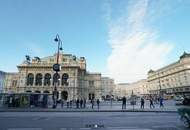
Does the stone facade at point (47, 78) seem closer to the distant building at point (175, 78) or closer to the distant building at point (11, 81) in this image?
the distant building at point (11, 81)

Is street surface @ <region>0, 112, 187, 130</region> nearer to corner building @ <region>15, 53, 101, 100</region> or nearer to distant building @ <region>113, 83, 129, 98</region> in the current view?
corner building @ <region>15, 53, 101, 100</region>

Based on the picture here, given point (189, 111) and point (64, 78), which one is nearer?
point (189, 111)

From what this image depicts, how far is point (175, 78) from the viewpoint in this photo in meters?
107

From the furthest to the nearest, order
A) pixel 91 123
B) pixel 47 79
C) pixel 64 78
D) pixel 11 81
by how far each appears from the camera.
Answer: pixel 11 81 → pixel 64 78 → pixel 47 79 → pixel 91 123

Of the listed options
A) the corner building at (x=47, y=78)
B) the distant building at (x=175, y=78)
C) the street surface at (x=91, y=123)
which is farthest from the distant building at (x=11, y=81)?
the street surface at (x=91, y=123)

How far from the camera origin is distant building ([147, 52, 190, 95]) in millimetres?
97062

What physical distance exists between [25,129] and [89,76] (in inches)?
3751

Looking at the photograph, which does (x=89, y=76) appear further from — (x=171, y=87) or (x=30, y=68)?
(x=171, y=87)

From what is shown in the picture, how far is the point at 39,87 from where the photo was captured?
88.1 m

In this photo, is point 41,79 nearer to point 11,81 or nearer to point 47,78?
point 47,78

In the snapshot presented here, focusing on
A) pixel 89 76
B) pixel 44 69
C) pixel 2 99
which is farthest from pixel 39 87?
pixel 2 99

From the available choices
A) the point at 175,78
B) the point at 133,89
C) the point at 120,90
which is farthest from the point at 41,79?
the point at 133,89

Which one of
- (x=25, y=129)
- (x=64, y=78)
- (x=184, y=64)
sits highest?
(x=184, y=64)

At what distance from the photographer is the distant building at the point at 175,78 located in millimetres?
97062
